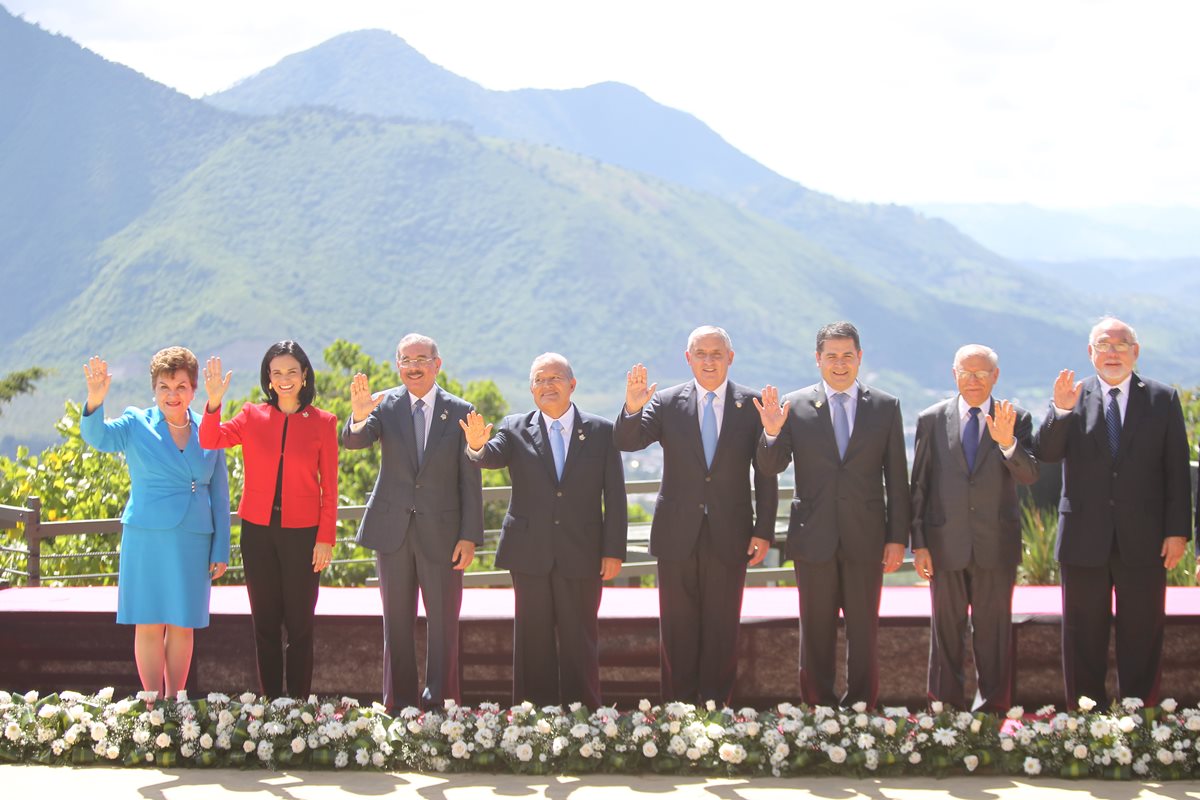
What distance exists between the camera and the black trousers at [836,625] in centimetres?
548

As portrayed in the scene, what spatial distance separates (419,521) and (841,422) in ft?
6.00

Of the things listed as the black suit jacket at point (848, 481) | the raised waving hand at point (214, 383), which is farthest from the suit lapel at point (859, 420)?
the raised waving hand at point (214, 383)

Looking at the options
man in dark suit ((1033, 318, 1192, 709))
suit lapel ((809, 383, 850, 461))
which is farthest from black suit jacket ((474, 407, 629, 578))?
man in dark suit ((1033, 318, 1192, 709))

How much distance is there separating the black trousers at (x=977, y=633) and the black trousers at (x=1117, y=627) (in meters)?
0.26

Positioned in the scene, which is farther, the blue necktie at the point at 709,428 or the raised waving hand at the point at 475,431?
the blue necktie at the point at 709,428

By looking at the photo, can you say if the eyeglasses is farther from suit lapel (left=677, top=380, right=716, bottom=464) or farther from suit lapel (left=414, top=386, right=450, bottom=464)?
suit lapel (left=414, top=386, right=450, bottom=464)

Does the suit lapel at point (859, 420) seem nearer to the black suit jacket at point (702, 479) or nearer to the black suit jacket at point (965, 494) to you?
the black suit jacket at point (965, 494)

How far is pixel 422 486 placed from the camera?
5.68m

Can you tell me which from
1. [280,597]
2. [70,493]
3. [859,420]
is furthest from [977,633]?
[70,493]

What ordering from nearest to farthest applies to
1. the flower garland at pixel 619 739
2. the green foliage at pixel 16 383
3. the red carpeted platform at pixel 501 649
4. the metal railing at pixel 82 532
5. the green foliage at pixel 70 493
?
the flower garland at pixel 619 739, the red carpeted platform at pixel 501 649, the metal railing at pixel 82 532, the green foliage at pixel 70 493, the green foliage at pixel 16 383

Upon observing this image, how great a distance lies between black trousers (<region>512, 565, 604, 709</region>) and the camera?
5633 millimetres

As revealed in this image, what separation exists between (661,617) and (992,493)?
146 cm

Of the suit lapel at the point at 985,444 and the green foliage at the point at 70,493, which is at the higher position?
the suit lapel at the point at 985,444

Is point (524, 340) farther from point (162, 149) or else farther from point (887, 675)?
point (887, 675)
